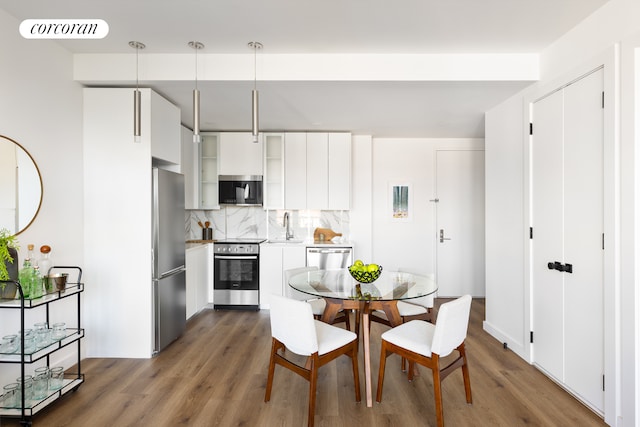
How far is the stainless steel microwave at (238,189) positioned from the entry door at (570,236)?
11.0 feet

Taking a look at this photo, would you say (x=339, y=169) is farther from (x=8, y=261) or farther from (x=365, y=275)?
(x=8, y=261)

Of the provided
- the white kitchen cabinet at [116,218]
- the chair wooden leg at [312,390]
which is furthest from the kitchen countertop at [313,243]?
the chair wooden leg at [312,390]

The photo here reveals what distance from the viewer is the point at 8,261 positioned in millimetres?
2256

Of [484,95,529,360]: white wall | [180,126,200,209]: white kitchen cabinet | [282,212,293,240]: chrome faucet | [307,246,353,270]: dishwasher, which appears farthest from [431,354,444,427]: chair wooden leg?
[180,126,200,209]: white kitchen cabinet

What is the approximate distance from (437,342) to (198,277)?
323cm

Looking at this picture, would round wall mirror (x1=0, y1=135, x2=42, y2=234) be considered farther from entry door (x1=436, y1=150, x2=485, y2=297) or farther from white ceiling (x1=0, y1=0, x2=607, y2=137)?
entry door (x1=436, y1=150, x2=485, y2=297)

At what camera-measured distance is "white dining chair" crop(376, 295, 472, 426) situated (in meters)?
2.09

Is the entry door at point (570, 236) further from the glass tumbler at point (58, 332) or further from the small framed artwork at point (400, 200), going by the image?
the glass tumbler at point (58, 332)

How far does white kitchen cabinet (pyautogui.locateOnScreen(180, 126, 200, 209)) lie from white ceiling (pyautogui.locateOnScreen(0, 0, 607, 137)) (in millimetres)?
888

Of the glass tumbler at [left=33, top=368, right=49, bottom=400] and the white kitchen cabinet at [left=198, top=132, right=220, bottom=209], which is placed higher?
the white kitchen cabinet at [left=198, top=132, right=220, bottom=209]

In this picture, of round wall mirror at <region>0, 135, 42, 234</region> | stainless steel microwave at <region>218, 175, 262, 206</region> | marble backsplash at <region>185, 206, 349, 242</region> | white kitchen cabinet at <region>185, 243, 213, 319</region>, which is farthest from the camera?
marble backsplash at <region>185, 206, 349, 242</region>

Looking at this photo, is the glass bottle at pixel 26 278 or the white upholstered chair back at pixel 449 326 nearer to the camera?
the white upholstered chair back at pixel 449 326

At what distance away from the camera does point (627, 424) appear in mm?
2045

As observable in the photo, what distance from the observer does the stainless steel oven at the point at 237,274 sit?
463 centimetres
